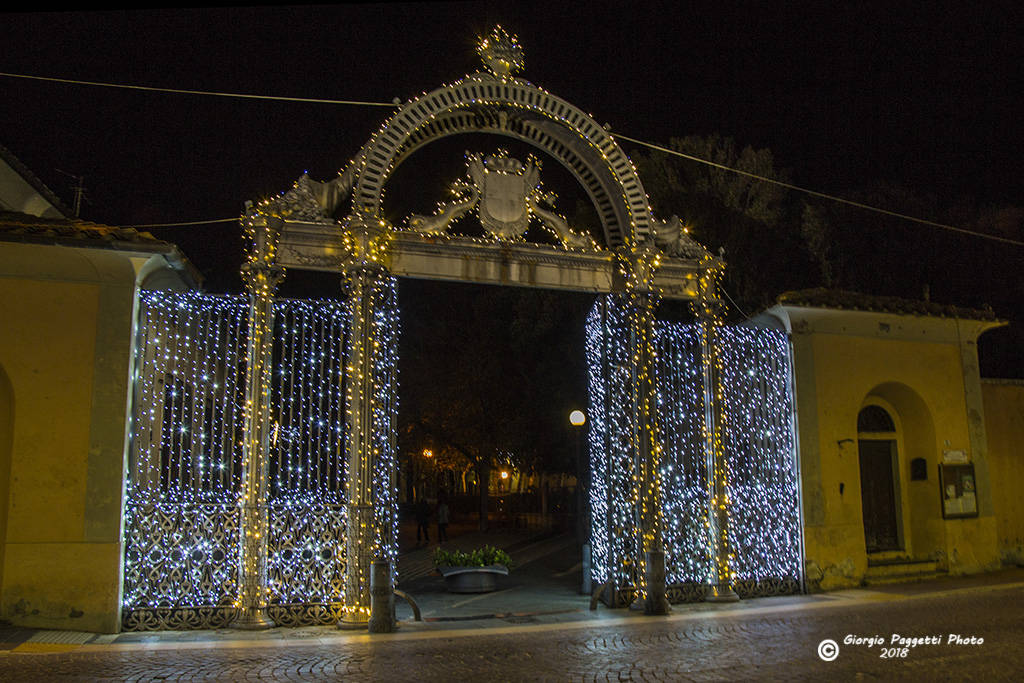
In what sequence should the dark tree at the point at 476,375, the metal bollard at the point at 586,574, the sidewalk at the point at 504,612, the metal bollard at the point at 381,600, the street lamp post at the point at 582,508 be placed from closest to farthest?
1. the sidewalk at the point at 504,612
2. the metal bollard at the point at 381,600
3. the metal bollard at the point at 586,574
4. the street lamp post at the point at 582,508
5. the dark tree at the point at 476,375

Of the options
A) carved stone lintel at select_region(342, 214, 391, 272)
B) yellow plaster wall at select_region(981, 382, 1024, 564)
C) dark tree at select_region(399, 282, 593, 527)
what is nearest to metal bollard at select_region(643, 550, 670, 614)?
carved stone lintel at select_region(342, 214, 391, 272)

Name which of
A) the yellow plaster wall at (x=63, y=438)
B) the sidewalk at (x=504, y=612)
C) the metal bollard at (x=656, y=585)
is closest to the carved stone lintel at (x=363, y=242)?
the yellow plaster wall at (x=63, y=438)

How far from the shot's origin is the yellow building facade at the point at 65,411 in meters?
8.87

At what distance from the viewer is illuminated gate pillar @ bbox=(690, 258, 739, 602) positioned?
11.3m

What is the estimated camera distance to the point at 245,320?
10.7 m

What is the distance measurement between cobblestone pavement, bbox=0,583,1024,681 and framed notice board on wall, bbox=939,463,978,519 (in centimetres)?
358

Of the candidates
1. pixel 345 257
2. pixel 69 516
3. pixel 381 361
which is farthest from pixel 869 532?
pixel 69 516

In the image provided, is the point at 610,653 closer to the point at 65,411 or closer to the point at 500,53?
the point at 65,411

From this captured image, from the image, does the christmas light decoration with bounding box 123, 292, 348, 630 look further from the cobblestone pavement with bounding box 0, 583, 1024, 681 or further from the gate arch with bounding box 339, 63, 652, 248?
the gate arch with bounding box 339, 63, 652, 248

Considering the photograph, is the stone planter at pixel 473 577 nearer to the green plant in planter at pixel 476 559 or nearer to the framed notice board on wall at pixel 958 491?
the green plant in planter at pixel 476 559

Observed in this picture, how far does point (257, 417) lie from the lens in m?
9.79

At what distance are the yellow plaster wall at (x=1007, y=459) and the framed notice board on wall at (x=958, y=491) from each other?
57.4 inches

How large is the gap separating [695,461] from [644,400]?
1427 mm

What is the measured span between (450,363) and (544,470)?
5011 mm
